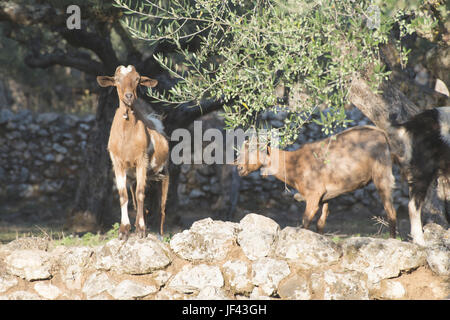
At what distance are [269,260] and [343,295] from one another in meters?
0.98

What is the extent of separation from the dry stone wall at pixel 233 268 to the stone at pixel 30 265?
12 mm

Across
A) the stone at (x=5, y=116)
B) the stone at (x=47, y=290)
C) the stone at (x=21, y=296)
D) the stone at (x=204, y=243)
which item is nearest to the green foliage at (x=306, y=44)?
the stone at (x=204, y=243)

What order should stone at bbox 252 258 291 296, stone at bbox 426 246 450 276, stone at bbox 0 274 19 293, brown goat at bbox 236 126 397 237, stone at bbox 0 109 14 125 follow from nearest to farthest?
stone at bbox 426 246 450 276, stone at bbox 252 258 291 296, stone at bbox 0 274 19 293, brown goat at bbox 236 126 397 237, stone at bbox 0 109 14 125

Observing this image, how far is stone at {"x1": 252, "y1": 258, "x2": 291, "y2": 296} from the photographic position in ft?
22.0

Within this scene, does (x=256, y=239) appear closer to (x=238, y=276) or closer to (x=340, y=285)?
(x=238, y=276)

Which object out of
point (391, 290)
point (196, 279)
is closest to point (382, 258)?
point (391, 290)

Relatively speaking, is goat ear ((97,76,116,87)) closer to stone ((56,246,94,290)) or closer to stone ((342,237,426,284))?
stone ((56,246,94,290))

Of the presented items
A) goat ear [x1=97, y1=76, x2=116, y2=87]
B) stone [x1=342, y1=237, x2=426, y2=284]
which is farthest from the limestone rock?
stone [x1=342, y1=237, x2=426, y2=284]

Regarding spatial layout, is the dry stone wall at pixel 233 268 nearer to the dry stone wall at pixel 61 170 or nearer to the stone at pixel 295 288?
the stone at pixel 295 288

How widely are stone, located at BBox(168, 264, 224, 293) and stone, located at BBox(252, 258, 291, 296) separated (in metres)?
0.45

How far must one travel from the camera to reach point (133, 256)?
22.4 ft

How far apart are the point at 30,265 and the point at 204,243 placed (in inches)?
88.1

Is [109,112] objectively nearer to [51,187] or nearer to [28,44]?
[28,44]
